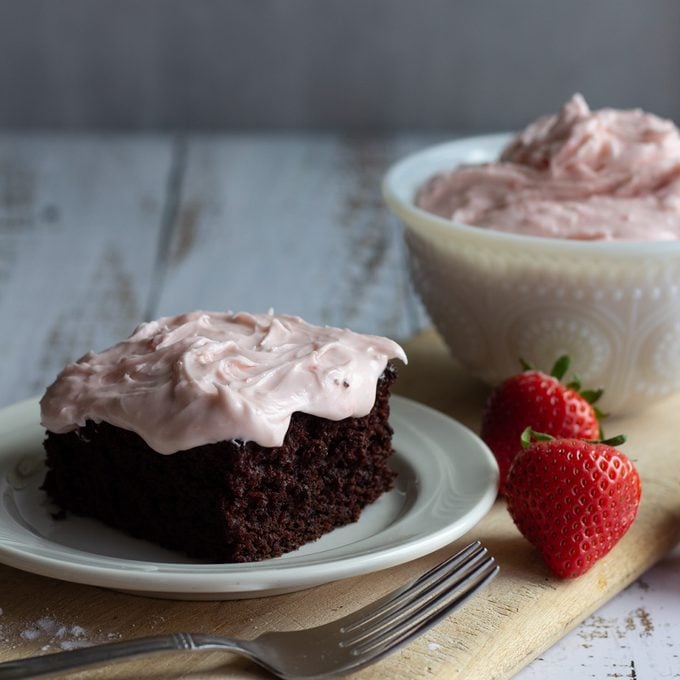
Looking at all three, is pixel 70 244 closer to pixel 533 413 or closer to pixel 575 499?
pixel 533 413

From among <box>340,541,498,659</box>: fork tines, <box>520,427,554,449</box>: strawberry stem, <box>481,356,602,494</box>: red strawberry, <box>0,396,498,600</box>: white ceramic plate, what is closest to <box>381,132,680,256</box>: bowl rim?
<box>481,356,602,494</box>: red strawberry

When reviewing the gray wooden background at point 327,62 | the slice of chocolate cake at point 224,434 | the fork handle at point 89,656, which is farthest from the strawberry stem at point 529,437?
the gray wooden background at point 327,62

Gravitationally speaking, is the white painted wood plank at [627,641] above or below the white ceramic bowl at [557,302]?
below

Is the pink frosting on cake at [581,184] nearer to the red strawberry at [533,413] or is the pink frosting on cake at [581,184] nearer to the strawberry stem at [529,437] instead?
the red strawberry at [533,413]

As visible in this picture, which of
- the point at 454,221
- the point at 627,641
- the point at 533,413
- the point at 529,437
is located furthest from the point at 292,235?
the point at 627,641

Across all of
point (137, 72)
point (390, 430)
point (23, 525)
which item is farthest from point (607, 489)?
point (137, 72)

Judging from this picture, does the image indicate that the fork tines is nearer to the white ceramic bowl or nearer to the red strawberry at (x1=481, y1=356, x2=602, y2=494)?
the red strawberry at (x1=481, y1=356, x2=602, y2=494)
